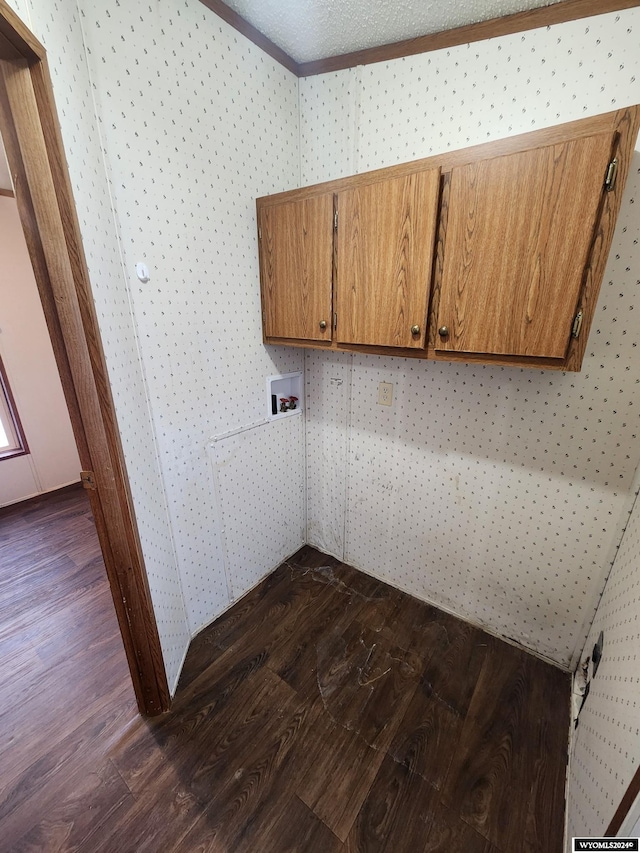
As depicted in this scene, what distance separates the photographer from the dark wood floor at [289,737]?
1082 mm

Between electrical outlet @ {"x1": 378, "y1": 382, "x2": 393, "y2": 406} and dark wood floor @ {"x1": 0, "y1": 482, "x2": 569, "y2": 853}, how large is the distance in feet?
3.80

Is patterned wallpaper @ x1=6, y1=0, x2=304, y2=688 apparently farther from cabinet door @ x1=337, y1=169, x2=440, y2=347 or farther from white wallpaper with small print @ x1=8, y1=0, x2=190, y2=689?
cabinet door @ x1=337, y1=169, x2=440, y2=347

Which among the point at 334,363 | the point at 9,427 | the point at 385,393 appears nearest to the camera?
the point at 385,393

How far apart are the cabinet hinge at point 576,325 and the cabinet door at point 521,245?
13 millimetres

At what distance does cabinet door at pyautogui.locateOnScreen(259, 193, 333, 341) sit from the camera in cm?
142

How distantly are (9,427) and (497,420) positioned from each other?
12.1 feet

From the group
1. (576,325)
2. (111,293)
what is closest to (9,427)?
(111,293)

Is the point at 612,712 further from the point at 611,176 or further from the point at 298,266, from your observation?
the point at 298,266

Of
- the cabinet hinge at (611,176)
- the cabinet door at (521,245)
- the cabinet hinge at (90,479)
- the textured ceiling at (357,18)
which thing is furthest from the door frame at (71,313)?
the cabinet hinge at (611,176)

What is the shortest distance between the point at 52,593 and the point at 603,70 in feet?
11.3

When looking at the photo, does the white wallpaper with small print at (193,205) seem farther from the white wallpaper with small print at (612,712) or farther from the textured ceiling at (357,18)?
the white wallpaper with small print at (612,712)

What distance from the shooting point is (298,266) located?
4.98ft

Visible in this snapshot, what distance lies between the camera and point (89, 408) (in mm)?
1050

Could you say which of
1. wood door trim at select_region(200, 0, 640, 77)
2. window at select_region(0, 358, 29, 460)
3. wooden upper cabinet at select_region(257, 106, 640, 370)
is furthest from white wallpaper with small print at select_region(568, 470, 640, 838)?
window at select_region(0, 358, 29, 460)
